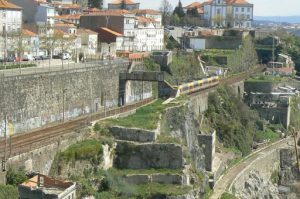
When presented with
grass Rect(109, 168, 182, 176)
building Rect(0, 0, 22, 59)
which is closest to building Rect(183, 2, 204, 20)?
building Rect(0, 0, 22, 59)

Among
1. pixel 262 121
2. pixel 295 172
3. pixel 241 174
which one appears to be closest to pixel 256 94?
pixel 262 121

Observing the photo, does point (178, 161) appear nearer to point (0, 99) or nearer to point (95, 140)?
point (95, 140)

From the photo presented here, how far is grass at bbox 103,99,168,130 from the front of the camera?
40.4 meters

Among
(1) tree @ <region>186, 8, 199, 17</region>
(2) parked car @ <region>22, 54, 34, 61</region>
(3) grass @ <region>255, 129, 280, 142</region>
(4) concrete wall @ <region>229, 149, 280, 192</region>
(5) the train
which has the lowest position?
(4) concrete wall @ <region>229, 149, 280, 192</region>

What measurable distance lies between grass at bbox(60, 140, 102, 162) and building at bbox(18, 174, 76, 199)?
6.20 meters

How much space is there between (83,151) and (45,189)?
8976mm

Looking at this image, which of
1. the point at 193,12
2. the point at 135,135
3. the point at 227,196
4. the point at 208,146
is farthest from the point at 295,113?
the point at 193,12

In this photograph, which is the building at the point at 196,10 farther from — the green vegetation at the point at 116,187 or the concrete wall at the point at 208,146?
the green vegetation at the point at 116,187

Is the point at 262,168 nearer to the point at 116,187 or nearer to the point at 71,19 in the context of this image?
the point at 116,187

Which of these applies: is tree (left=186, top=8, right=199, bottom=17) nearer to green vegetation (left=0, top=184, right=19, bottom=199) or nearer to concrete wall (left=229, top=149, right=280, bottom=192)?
concrete wall (left=229, top=149, right=280, bottom=192)

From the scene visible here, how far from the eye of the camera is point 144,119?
42.9 m

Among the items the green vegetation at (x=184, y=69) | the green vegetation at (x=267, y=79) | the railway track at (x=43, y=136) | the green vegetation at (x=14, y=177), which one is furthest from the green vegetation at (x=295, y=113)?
the green vegetation at (x=14, y=177)

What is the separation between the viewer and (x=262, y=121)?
66.3 m

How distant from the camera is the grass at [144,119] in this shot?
4041cm
